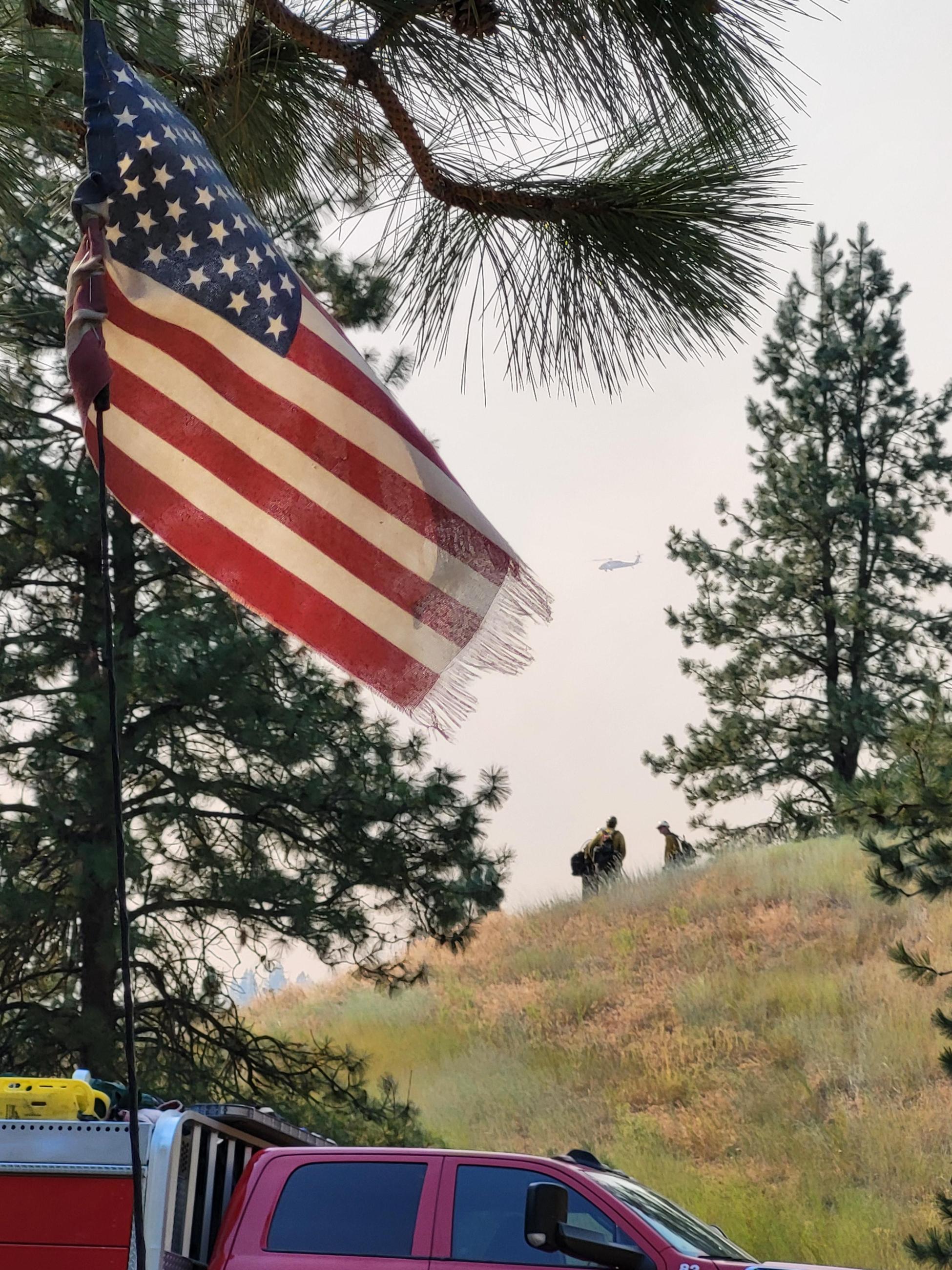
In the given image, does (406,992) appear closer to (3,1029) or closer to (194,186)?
(3,1029)

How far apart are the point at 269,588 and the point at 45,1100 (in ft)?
7.06

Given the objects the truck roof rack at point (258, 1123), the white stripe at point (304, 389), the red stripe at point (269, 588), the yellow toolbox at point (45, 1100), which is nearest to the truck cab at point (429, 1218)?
the truck roof rack at point (258, 1123)

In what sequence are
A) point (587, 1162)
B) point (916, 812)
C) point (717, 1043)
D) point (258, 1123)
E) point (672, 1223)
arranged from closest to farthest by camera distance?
point (672, 1223), point (587, 1162), point (258, 1123), point (916, 812), point (717, 1043)

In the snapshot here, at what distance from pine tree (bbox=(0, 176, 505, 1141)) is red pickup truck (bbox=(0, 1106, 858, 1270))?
7.46 meters

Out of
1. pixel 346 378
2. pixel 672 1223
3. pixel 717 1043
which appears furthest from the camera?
pixel 717 1043

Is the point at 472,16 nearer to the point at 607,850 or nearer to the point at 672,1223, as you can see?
the point at 672,1223

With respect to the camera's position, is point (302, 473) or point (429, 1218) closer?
point (302, 473)

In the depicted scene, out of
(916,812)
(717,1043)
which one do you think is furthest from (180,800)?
(717,1043)

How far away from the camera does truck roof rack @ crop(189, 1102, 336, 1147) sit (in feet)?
20.6

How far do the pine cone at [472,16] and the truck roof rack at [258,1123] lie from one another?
12.9 ft

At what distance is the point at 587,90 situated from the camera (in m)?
5.64

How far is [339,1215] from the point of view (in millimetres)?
5953

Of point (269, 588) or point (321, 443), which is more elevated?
point (321, 443)

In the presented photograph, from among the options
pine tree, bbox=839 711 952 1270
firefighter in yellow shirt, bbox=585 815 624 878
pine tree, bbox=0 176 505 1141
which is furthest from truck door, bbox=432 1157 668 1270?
firefighter in yellow shirt, bbox=585 815 624 878
